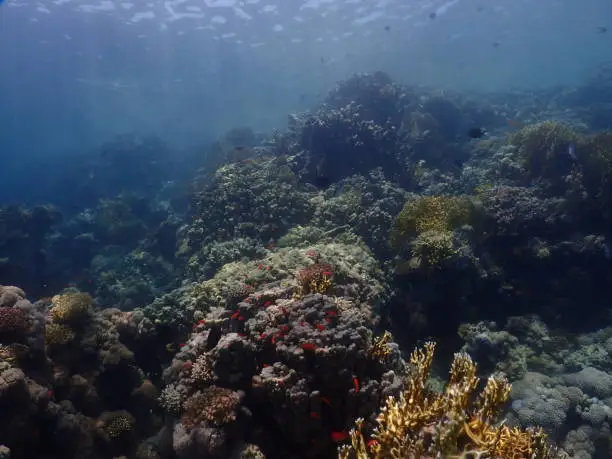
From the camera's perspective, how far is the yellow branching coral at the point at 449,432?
3.27m

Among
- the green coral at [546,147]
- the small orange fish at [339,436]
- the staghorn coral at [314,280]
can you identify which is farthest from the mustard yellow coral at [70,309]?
the green coral at [546,147]

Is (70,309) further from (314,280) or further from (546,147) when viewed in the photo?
(546,147)

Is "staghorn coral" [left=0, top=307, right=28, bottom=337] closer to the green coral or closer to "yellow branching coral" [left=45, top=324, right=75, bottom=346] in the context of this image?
"yellow branching coral" [left=45, top=324, right=75, bottom=346]

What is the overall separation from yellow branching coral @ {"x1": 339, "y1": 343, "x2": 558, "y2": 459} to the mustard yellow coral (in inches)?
252

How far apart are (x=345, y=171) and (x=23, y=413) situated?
12.9 metres

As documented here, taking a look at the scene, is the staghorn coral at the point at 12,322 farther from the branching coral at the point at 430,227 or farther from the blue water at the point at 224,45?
the blue water at the point at 224,45

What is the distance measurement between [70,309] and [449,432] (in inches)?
295

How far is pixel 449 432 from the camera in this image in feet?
10.3

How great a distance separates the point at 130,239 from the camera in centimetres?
2105

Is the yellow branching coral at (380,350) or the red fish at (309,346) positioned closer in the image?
the red fish at (309,346)

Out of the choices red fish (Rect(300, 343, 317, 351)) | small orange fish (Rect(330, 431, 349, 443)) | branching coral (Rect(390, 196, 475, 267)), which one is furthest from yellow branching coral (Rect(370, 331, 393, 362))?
→ branching coral (Rect(390, 196, 475, 267))

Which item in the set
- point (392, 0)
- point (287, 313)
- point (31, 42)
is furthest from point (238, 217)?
point (31, 42)

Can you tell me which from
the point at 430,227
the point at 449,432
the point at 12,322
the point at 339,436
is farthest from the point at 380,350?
the point at 12,322

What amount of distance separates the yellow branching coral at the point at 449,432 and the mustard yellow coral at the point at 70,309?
639 cm
